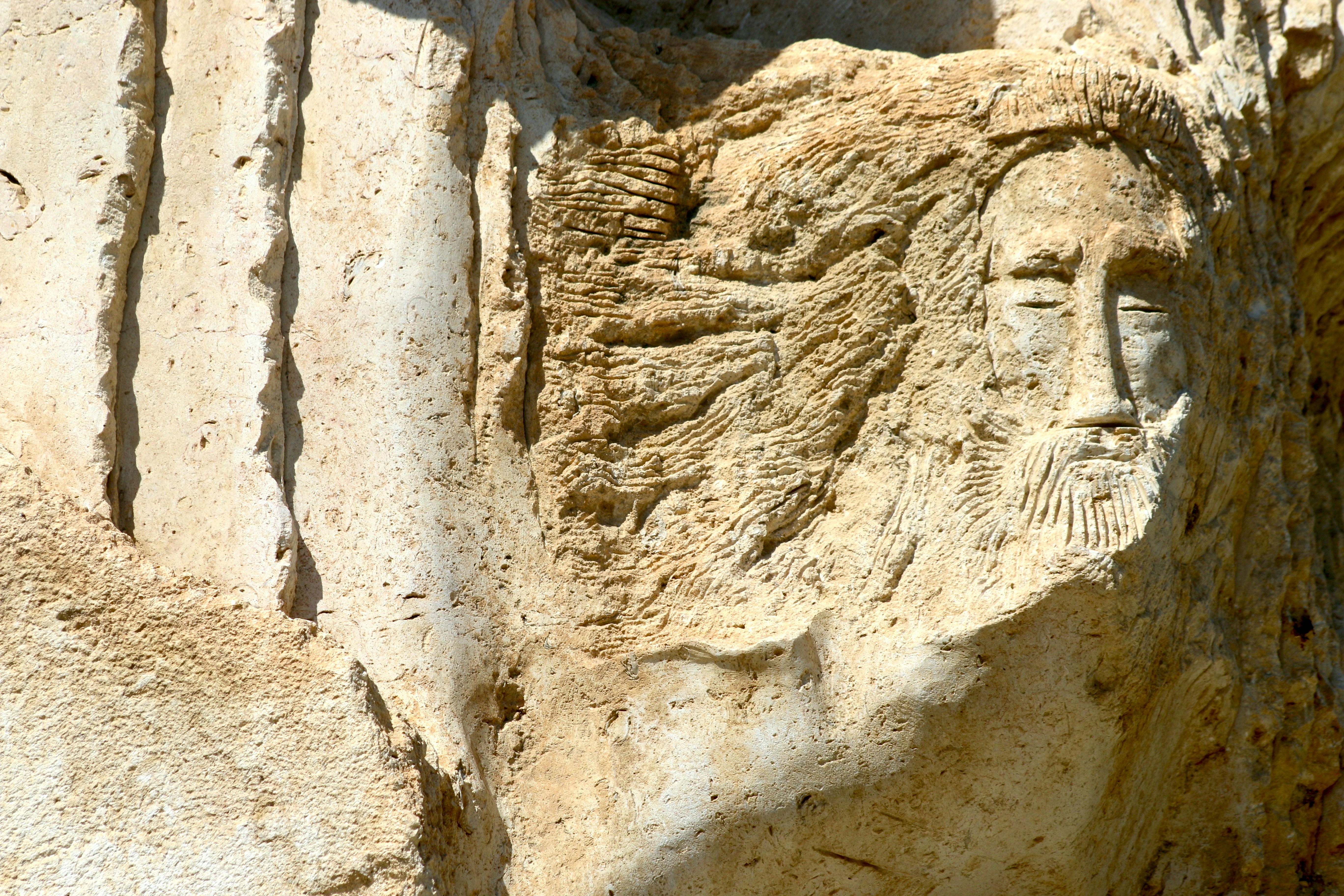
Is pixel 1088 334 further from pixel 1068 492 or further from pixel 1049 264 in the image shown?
pixel 1068 492

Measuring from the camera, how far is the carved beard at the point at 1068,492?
7.16 feet

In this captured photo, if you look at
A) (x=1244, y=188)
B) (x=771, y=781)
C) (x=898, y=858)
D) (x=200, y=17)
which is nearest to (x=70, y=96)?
(x=200, y=17)

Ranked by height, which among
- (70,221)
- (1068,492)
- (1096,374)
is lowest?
(1068,492)

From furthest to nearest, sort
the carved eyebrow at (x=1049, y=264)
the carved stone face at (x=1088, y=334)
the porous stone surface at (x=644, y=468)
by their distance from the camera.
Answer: the carved eyebrow at (x=1049, y=264)
the carved stone face at (x=1088, y=334)
the porous stone surface at (x=644, y=468)

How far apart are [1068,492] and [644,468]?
73cm

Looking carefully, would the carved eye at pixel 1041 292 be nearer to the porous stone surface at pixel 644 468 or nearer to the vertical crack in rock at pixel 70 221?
the porous stone surface at pixel 644 468

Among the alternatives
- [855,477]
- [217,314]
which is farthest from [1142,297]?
[217,314]

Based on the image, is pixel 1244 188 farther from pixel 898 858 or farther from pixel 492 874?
pixel 492 874

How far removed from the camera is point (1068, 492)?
220cm

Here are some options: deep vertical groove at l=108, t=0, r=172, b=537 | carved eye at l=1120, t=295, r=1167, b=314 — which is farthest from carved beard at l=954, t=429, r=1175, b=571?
deep vertical groove at l=108, t=0, r=172, b=537

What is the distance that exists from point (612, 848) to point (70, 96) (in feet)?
5.29

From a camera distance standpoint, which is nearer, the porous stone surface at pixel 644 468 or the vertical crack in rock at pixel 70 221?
the porous stone surface at pixel 644 468

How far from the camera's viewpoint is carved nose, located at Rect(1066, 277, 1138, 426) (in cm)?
225

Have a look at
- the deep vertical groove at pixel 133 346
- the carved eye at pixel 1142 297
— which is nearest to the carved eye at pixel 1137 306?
the carved eye at pixel 1142 297
